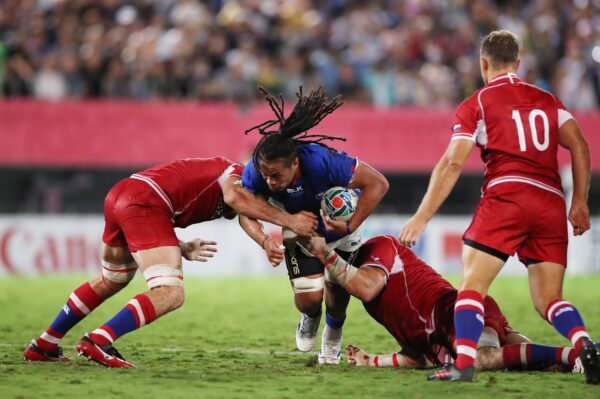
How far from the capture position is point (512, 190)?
6.84m

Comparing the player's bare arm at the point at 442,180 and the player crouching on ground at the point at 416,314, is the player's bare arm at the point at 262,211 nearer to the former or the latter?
the player crouching on ground at the point at 416,314

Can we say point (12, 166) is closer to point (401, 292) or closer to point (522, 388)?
point (401, 292)

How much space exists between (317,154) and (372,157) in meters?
12.2

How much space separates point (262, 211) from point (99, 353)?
1.64 meters

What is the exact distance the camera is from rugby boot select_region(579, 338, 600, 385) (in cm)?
648

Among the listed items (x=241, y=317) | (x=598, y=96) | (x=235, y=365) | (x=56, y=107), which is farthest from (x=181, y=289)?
(x=598, y=96)

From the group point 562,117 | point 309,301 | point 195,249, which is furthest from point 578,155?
point 195,249

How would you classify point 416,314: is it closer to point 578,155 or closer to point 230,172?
point 578,155

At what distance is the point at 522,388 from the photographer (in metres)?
6.52

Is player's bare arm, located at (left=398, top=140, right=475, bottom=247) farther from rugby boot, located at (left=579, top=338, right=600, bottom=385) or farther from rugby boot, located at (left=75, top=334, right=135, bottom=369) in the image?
rugby boot, located at (left=75, top=334, right=135, bottom=369)

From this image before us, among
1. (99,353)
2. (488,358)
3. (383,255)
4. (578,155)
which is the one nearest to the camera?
(578,155)

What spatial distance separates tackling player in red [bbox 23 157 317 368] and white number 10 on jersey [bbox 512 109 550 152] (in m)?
1.77

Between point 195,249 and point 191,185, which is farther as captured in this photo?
point 195,249

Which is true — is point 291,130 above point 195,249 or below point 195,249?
above
